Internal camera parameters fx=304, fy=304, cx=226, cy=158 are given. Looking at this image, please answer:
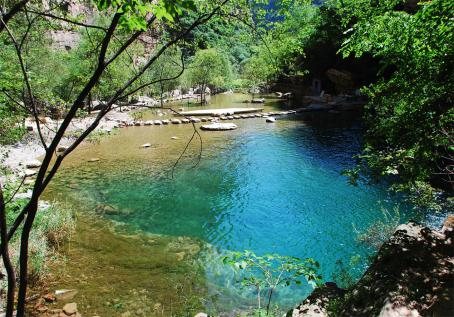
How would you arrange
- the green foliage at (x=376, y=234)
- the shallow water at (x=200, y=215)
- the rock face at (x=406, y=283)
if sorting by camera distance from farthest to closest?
the green foliage at (x=376, y=234), the shallow water at (x=200, y=215), the rock face at (x=406, y=283)

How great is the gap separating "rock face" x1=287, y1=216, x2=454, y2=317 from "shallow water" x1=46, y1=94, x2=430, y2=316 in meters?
3.65

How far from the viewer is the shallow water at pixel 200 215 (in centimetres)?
834

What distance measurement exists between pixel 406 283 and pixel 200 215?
954 centimetres

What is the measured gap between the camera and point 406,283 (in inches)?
162

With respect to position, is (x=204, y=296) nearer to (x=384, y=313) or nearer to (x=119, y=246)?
(x=119, y=246)

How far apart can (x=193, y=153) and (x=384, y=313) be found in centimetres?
1787

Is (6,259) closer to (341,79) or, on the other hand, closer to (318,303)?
(318,303)

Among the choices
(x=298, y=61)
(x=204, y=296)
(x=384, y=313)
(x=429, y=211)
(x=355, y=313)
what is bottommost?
(x=204, y=296)

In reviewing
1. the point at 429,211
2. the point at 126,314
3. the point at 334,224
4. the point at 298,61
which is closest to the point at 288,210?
the point at 334,224

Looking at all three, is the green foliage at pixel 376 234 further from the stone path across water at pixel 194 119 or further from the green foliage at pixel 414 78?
the stone path across water at pixel 194 119

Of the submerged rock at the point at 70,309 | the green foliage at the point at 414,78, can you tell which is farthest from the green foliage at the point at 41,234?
the green foliage at the point at 414,78

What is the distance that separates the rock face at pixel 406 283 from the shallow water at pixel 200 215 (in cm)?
365

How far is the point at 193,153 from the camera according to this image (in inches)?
822

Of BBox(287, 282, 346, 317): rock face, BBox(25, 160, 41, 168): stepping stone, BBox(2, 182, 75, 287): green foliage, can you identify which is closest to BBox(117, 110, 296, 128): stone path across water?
BBox(25, 160, 41, 168): stepping stone
